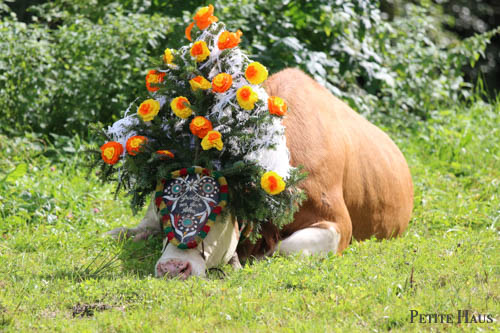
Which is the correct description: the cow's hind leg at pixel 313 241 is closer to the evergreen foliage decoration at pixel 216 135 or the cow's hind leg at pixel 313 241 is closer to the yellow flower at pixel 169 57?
the evergreen foliage decoration at pixel 216 135

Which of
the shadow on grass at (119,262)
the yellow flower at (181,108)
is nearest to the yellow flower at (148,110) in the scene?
the yellow flower at (181,108)

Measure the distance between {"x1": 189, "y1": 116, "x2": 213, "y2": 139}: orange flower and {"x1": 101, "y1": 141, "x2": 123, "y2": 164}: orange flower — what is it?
0.48m

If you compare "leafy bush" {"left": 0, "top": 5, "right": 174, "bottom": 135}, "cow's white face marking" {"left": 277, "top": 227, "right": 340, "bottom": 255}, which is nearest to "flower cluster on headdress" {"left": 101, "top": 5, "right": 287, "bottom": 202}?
"cow's white face marking" {"left": 277, "top": 227, "right": 340, "bottom": 255}

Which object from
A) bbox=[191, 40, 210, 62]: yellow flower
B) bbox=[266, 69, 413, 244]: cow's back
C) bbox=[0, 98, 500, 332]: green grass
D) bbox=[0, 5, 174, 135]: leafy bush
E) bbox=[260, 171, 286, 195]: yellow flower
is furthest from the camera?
bbox=[0, 5, 174, 135]: leafy bush

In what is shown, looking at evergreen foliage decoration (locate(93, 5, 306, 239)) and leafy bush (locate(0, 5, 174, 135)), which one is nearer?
evergreen foliage decoration (locate(93, 5, 306, 239))

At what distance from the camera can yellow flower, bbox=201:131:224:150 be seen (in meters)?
4.06

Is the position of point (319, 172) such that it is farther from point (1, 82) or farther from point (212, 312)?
point (1, 82)

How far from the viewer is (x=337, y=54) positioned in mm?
8695

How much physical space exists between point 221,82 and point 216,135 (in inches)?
13.0

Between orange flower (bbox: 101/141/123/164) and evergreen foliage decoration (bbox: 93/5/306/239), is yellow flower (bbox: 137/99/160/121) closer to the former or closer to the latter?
evergreen foliage decoration (bbox: 93/5/306/239)

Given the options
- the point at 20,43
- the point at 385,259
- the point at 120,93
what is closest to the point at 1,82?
the point at 20,43

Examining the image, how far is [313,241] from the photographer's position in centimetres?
443

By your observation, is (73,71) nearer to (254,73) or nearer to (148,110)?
(148,110)

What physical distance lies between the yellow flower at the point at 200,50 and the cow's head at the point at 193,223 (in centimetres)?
74
